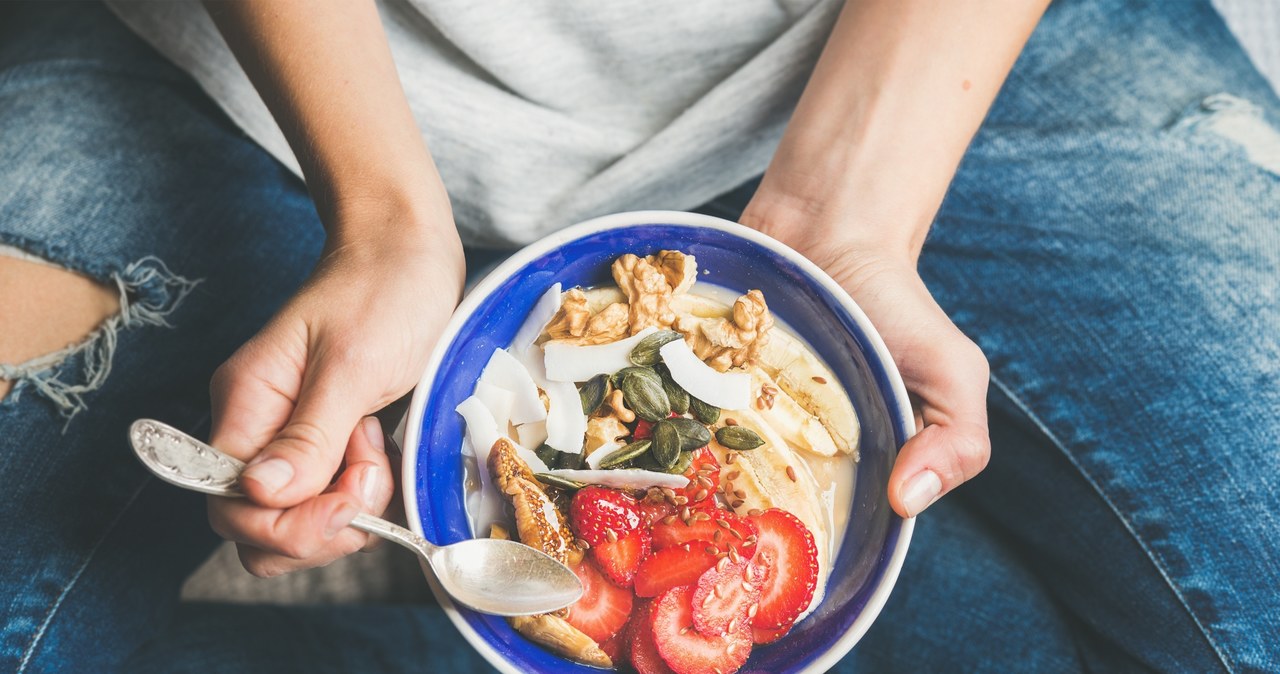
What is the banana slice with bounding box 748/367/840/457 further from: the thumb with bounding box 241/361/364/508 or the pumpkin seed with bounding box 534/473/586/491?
the thumb with bounding box 241/361/364/508

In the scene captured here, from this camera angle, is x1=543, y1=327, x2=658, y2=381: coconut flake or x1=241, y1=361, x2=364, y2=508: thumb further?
x1=543, y1=327, x2=658, y2=381: coconut flake

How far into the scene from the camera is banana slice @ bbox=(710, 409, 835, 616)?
95 cm

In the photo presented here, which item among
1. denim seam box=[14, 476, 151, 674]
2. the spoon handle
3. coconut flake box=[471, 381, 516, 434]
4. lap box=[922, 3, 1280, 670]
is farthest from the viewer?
lap box=[922, 3, 1280, 670]

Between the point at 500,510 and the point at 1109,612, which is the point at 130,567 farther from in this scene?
the point at 1109,612

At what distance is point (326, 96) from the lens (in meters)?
1.05

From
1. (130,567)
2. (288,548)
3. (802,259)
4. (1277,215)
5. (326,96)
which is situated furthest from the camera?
(1277,215)

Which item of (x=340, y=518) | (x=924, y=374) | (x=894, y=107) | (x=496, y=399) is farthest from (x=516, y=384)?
(x=894, y=107)

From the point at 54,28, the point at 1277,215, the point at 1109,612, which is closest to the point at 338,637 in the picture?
the point at 54,28

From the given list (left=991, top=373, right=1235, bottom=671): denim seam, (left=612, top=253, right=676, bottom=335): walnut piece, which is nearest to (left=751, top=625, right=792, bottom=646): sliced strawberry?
(left=612, top=253, right=676, bottom=335): walnut piece

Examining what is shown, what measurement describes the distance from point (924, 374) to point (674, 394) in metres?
0.28

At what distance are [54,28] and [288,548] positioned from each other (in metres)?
1.03

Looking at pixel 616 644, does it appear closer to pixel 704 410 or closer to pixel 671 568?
pixel 671 568

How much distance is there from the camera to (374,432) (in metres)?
0.93

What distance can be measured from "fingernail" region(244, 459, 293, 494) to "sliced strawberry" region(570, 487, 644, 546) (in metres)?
0.29
